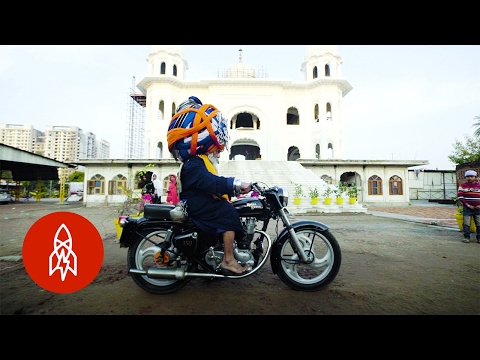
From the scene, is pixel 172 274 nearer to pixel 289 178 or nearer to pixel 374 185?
pixel 289 178

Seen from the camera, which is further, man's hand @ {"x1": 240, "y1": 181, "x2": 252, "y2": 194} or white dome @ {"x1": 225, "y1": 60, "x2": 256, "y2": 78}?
white dome @ {"x1": 225, "y1": 60, "x2": 256, "y2": 78}

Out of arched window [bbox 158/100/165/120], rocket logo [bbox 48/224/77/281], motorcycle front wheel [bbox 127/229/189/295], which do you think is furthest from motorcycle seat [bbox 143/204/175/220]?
arched window [bbox 158/100/165/120]

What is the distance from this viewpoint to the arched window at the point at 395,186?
19000 mm

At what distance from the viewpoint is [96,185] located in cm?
1864

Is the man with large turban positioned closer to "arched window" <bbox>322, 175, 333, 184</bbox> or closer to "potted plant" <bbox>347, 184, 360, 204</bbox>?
"potted plant" <bbox>347, 184, 360, 204</bbox>

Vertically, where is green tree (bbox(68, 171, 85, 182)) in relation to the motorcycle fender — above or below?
above

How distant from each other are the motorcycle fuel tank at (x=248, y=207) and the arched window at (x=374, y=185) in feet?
63.4

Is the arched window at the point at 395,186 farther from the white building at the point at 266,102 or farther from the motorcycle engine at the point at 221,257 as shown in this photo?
the motorcycle engine at the point at 221,257

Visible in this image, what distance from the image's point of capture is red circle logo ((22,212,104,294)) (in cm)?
196

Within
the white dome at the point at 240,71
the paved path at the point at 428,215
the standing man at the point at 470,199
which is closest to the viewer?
the standing man at the point at 470,199

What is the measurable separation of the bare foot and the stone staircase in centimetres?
945

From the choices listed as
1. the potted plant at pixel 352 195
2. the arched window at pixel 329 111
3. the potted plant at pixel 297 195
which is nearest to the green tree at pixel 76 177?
the arched window at pixel 329 111
